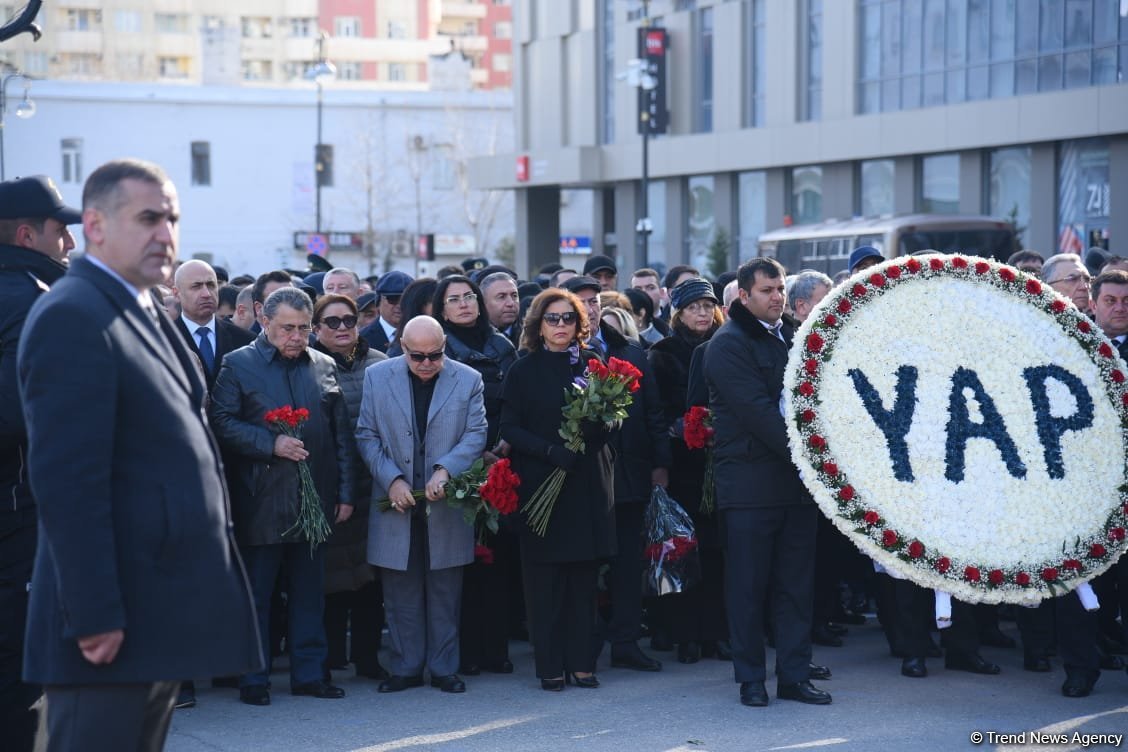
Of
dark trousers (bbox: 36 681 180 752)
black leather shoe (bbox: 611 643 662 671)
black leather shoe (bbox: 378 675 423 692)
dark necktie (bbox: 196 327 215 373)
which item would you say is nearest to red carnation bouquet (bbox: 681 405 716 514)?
black leather shoe (bbox: 611 643 662 671)

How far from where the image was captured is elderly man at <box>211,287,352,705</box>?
8.20 meters

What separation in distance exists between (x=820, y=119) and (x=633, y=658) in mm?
30837

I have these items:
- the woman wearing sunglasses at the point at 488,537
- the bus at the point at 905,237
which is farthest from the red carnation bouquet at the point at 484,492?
the bus at the point at 905,237

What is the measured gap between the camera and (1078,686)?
8031 millimetres

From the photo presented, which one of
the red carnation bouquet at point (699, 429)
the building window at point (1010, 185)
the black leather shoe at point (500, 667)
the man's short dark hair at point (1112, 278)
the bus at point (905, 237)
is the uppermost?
the building window at point (1010, 185)

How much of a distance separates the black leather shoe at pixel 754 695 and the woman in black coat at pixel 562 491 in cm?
92

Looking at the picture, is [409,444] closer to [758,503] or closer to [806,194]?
[758,503]

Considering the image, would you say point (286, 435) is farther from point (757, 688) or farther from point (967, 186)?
point (967, 186)

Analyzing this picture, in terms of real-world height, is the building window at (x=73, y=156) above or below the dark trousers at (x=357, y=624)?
above

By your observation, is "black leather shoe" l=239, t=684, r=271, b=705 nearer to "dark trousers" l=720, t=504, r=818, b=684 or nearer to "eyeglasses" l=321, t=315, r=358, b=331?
"eyeglasses" l=321, t=315, r=358, b=331

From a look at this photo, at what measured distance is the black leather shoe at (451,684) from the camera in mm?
8492

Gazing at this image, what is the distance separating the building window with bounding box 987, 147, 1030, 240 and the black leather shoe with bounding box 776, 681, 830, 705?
26446 millimetres

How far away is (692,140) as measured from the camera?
42688mm

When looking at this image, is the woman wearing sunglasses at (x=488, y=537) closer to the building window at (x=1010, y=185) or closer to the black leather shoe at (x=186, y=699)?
the black leather shoe at (x=186, y=699)
